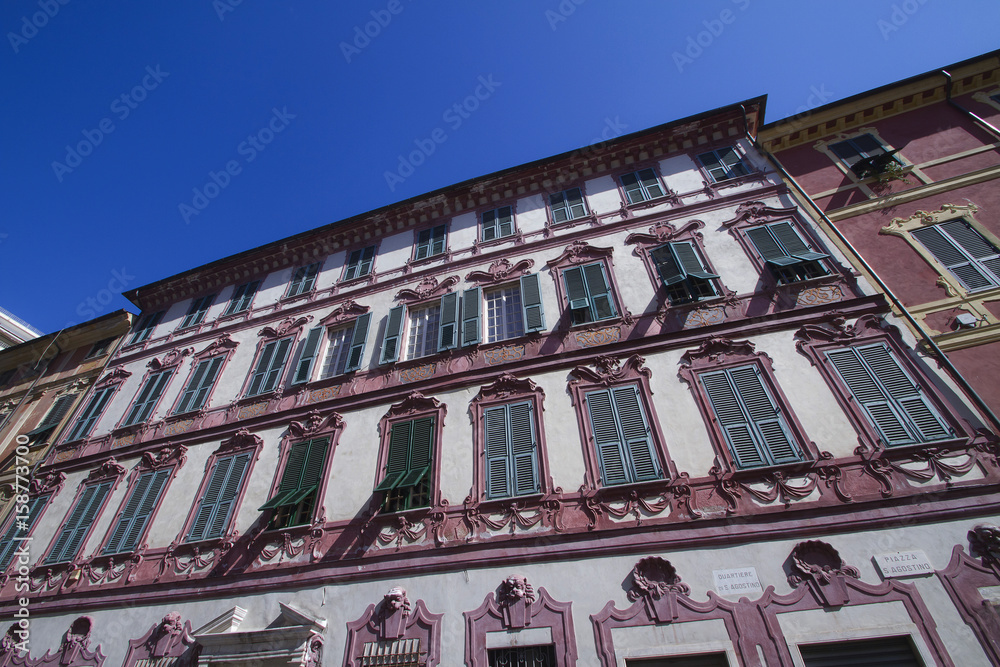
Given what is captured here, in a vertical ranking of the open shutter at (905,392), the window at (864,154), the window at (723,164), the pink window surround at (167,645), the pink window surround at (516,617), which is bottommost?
the pink window surround at (516,617)

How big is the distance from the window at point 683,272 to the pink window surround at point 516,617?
6323mm

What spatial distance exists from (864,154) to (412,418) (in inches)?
484

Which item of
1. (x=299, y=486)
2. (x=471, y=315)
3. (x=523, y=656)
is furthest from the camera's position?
(x=471, y=315)

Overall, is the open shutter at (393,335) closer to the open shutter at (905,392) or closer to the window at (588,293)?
the window at (588,293)

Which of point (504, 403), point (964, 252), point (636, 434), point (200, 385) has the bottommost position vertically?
point (636, 434)

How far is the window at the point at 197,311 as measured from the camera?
17062 mm

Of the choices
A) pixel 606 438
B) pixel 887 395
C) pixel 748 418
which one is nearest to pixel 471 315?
pixel 606 438

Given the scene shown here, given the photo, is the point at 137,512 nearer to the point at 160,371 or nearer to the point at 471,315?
the point at 160,371

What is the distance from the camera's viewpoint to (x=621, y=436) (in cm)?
898

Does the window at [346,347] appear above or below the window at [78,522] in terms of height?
above

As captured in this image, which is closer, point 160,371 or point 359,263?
point 160,371

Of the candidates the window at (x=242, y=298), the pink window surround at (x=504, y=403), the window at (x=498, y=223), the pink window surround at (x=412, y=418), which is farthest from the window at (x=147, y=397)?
the window at (x=498, y=223)

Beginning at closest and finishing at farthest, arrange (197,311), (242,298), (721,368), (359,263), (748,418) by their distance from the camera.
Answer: (748,418)
(721,368)
(359,263)
(242,298)
(197,311)

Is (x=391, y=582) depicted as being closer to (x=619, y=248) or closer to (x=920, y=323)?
(x=619, y=248)
